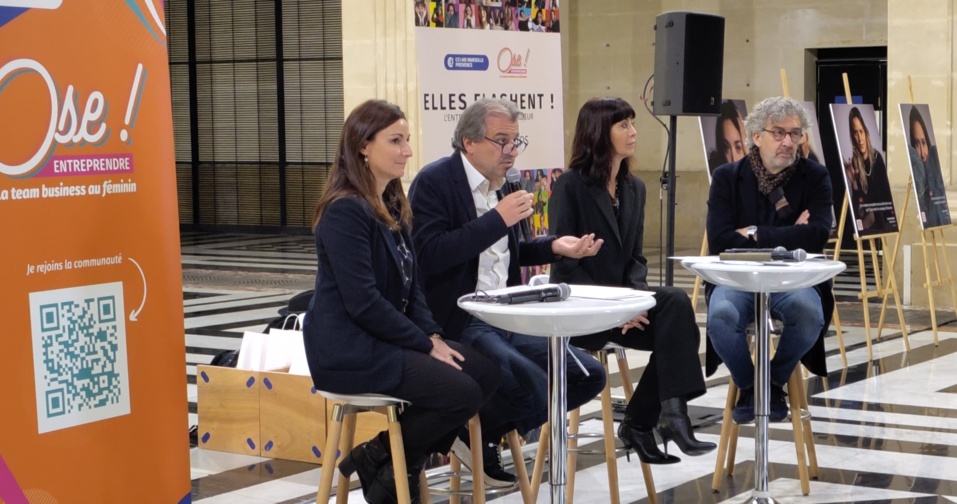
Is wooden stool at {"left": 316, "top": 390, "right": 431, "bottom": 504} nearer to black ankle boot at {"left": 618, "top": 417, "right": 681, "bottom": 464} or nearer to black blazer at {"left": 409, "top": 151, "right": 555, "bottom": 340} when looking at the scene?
black blazer at {"left": 409, "top": 151, "right": 555, "bottom": 340}

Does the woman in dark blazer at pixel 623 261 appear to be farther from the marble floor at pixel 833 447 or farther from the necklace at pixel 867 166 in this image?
the necklace at pixel 867 166

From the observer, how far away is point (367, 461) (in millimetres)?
3658

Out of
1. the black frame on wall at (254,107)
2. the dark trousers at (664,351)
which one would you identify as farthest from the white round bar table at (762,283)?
the black frame on wall at (254,107)

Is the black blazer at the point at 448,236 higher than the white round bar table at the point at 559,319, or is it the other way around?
the black blazer at the point at 448,236

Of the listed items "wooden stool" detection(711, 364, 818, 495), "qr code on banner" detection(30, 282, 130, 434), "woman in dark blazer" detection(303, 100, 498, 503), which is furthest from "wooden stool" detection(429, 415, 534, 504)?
"qr code on banner" detection(30, 282, 130, 434)

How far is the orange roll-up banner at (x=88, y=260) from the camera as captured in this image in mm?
2695

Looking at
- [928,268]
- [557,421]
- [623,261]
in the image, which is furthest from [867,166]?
[557,421]

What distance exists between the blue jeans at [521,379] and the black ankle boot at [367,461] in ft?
1.33

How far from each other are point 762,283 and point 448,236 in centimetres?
97

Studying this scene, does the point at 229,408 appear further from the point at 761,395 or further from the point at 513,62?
the point at 761,395

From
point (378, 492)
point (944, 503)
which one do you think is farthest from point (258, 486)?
point (944, 503)

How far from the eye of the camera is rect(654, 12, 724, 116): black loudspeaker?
6090mm

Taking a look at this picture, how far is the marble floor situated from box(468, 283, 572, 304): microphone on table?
3.95ft

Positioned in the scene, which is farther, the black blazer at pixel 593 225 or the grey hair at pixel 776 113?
the grey hair at pixel 776 113
